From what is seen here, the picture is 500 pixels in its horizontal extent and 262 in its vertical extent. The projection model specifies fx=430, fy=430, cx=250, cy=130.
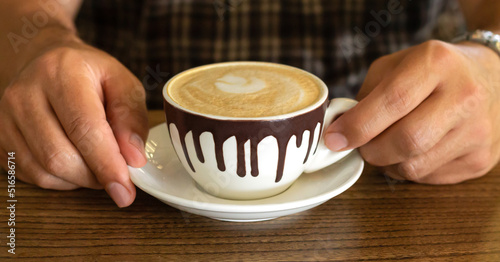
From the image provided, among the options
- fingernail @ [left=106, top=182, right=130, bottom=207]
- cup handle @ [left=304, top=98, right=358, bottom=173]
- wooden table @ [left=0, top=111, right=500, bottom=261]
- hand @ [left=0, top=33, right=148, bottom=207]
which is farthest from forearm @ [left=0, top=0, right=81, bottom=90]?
cup handle @ [left=304, top=98, right=358, bottom=173]

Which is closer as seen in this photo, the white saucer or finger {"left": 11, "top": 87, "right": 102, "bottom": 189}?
the white saucer

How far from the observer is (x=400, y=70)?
0.64 metres

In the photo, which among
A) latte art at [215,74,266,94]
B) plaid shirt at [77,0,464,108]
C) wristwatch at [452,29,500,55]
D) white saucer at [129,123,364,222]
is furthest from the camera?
plaid shirt at [77,0,464,108]

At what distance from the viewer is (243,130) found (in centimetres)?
52

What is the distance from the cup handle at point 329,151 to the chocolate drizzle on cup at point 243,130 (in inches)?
2.2

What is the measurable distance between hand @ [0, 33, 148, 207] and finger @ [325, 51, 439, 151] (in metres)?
0.29

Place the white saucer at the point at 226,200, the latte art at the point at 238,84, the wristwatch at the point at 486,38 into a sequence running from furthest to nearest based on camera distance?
the wristwatch at the point at 486,38 < the latte art at the point at 238,84 < the white saucer at the point at 226,200

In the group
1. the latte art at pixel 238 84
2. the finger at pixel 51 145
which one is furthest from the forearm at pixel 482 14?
the finger at pixel 51 145

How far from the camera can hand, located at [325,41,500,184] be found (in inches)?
24.4

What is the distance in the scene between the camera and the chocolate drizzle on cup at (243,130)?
1.69 ft

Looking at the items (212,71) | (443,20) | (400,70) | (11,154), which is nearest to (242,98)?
(212,71)

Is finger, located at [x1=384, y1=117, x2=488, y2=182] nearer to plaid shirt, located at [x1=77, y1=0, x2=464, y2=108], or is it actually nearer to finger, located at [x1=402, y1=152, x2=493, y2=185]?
finger, located at [x1=402, y1=152, x2=493, y2=185]

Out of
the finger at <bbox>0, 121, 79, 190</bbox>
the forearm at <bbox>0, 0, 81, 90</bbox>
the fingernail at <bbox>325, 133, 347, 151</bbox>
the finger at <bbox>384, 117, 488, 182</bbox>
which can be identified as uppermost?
the forearm at <bbox>0, 0, 81, 90</bbox>

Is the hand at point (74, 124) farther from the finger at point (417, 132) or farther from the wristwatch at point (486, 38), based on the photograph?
the wristwatch at point (486, 38)
